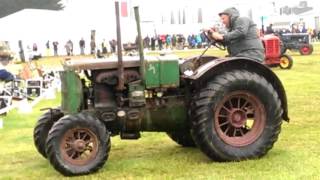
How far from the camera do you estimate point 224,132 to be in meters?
7.55

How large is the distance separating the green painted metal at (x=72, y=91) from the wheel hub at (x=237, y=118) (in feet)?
5.86

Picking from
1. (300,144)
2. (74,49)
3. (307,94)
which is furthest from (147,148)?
(74,49)

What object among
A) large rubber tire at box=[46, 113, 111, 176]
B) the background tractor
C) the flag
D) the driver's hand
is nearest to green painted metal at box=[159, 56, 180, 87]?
the driver's hand

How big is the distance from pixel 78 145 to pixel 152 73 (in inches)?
46.6

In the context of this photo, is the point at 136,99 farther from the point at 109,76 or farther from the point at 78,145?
the point at 78,145

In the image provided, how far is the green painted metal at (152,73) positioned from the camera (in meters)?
7.31

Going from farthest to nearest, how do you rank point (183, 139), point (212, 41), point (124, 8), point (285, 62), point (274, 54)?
point (285, 62)
point (274, 54)
point (183, 139)
point (124, 8)
point (212, 41)

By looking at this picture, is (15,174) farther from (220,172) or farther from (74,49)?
(74,49)

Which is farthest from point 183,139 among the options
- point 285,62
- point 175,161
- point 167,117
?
point 285,62

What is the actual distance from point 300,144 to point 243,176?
194cm

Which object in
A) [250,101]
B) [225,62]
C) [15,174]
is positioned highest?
Result: [225,62]

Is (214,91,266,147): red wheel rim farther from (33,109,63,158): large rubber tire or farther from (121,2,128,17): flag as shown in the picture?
(33,109,63,158): large rubber tire

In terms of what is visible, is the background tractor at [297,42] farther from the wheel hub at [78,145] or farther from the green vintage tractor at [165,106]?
the wheel hub at [78,145]

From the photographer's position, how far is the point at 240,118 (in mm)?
7562
